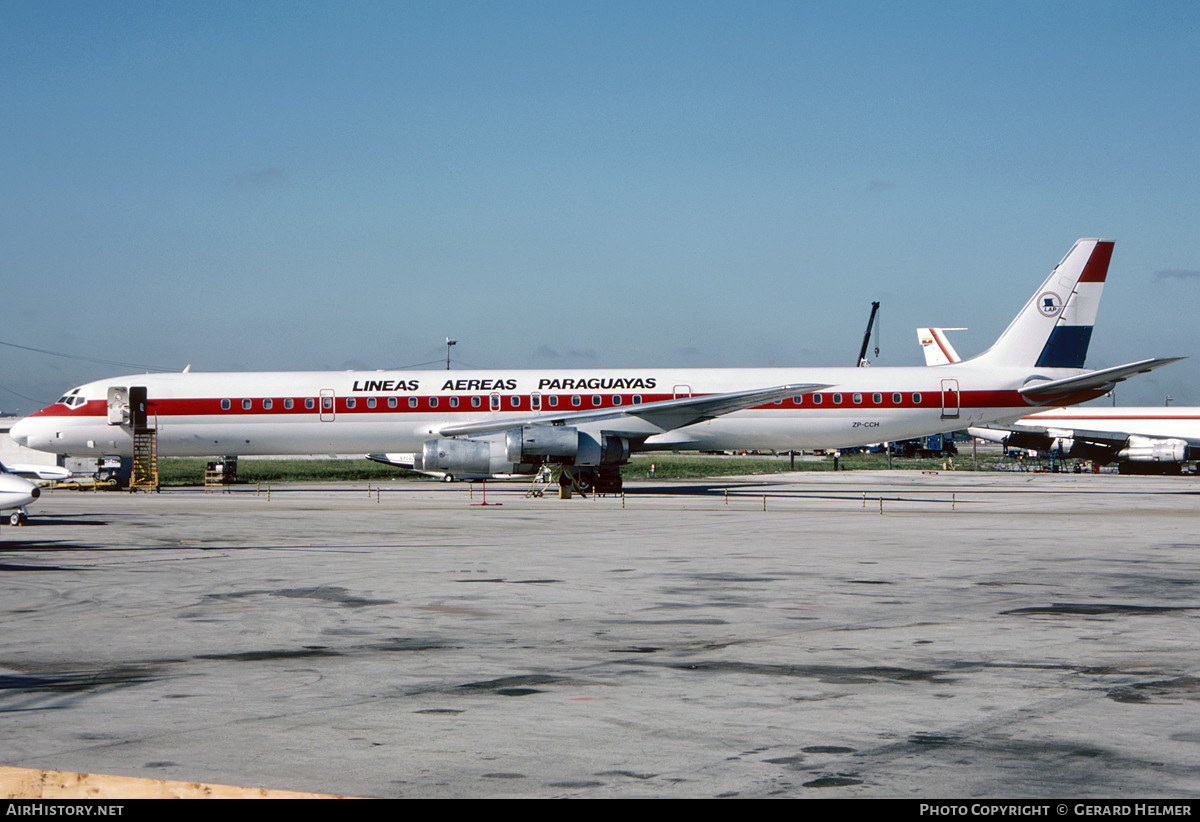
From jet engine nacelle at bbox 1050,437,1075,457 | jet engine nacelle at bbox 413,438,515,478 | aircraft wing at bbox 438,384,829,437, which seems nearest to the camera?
jet engine nacelle at bbox 413,438,515,478

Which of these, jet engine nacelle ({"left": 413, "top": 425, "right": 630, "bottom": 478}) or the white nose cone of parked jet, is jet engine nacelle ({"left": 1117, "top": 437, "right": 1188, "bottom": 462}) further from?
the white nose cone of parked jet

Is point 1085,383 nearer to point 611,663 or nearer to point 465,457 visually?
point 465,457

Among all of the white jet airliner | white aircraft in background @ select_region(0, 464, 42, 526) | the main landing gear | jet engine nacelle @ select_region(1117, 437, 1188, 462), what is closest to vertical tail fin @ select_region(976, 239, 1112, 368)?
the main landing gear

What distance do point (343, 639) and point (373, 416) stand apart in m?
29.0

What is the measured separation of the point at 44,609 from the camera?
513 inches

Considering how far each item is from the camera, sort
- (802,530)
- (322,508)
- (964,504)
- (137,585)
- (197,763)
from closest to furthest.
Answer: (197,763) → (137,585) → (802,530) → (322,508) → (964,504)

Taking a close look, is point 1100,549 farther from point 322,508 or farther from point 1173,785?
point 322,508

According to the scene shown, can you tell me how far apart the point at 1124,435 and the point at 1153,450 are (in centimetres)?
190

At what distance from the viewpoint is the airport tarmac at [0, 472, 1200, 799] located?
21.3ft

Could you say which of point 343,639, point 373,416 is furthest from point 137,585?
point 373,416

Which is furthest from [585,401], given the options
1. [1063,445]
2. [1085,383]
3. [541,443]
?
[1063,445]

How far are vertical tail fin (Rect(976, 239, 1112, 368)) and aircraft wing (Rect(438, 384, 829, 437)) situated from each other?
9.08 m

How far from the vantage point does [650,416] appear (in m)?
37.9

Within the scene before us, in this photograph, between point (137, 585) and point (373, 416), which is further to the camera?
point (373, 416)
